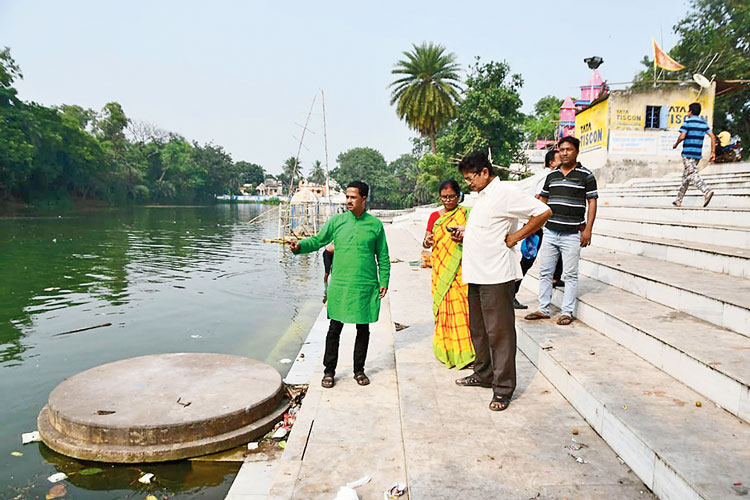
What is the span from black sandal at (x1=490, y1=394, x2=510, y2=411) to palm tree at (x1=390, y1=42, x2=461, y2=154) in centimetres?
3432

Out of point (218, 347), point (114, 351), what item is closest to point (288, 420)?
point (218, 347)

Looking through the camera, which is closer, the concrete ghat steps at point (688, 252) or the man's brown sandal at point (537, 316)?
the concrete ghat steps at point (688, 252)

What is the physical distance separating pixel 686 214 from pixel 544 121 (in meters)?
46.9

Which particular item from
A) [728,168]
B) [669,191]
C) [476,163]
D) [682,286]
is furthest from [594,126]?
[476,163]

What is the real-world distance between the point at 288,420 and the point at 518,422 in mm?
1984

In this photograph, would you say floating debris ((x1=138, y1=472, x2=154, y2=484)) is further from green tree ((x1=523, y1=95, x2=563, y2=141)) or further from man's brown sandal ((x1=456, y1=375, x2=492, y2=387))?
green tree ((x1=523, y1=95, x2=563, y2=141))

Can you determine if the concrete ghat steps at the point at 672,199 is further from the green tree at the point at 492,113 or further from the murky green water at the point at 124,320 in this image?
the green tree at the point at 492,113

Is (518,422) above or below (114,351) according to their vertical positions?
above

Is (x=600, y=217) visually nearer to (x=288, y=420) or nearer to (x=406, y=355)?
(x=406, y=355)

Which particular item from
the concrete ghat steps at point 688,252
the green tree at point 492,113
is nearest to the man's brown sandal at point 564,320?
the concrete ghat steps at point 688,252

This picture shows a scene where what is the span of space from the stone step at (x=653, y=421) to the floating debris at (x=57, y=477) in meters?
3.60

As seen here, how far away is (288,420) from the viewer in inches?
157

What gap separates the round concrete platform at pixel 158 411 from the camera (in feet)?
11.5

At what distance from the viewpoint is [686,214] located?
6387 millimetres
